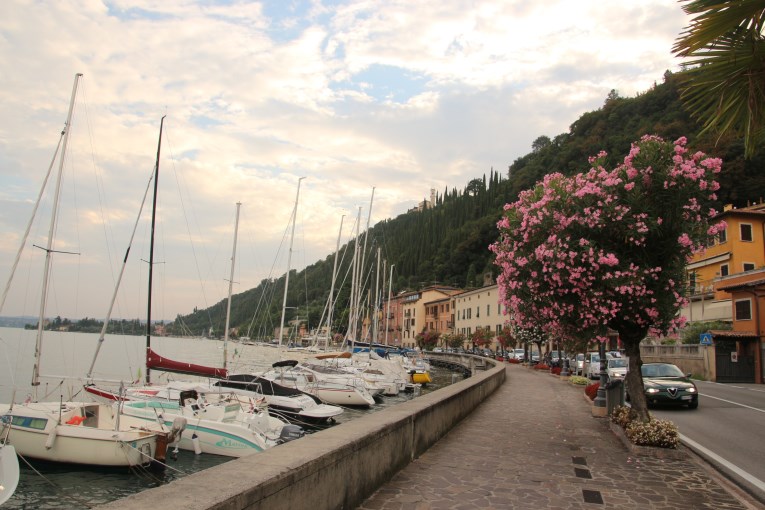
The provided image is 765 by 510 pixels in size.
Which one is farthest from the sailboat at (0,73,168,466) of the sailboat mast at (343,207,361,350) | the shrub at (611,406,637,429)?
the sailboat mast at (343,207,361,350)

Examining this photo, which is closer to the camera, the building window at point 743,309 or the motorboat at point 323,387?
the motorboat at point 323,387

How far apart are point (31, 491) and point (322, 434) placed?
11.4 m

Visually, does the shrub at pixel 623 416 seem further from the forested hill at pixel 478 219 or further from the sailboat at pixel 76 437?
the forested hill at pixel 478 219

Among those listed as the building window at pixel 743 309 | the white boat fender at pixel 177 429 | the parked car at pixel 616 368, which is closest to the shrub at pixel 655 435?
the white boat fender at pixel 177 429

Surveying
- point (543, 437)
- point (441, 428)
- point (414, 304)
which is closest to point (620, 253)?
point (543, 437)

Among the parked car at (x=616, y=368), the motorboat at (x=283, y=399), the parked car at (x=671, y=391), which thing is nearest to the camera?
the parked car at (x=671, y=391)

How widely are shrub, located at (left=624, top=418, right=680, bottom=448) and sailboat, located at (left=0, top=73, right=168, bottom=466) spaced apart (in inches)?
460

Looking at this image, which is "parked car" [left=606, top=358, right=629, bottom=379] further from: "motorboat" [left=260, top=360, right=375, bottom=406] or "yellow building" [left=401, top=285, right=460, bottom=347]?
"yellow building" [left=401, top=285, right=460, bottom=347]

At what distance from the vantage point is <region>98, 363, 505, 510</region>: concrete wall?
3.62 m

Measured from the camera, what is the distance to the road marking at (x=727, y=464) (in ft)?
28.6

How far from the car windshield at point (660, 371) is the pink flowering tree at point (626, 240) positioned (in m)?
8.83

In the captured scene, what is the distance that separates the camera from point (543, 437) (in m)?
11.9

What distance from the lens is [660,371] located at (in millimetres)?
19984

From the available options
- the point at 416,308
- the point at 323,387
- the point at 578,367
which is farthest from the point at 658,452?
the point at 416,308
